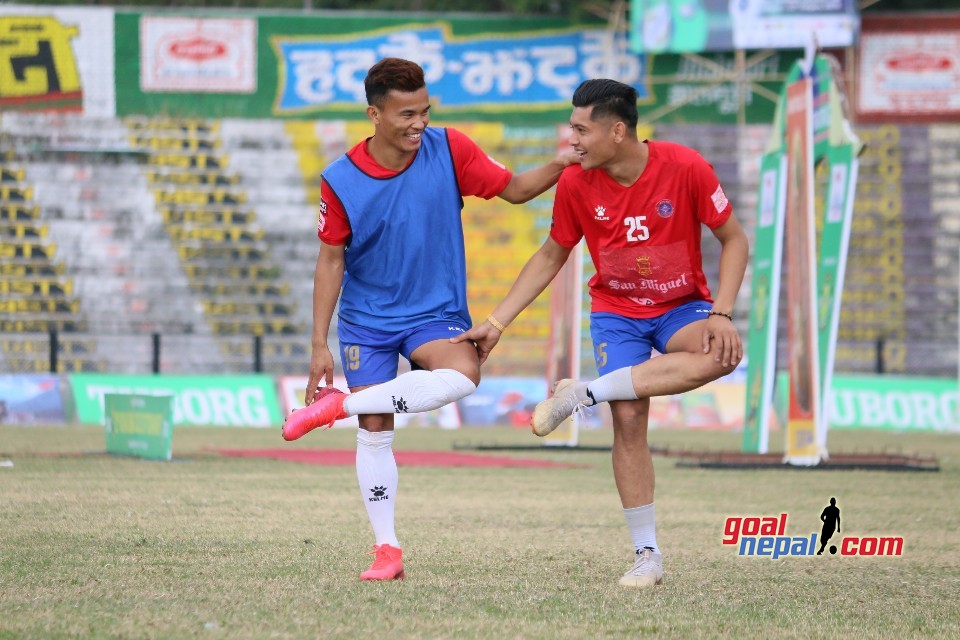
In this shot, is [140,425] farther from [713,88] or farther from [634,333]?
[713,88]

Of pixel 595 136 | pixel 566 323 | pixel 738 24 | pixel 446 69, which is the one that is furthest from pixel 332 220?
pixel 446 69

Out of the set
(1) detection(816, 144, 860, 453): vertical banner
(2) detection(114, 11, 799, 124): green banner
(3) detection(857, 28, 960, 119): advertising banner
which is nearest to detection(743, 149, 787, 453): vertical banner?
(1) detection(816, 144, 860, 453): vertical banner

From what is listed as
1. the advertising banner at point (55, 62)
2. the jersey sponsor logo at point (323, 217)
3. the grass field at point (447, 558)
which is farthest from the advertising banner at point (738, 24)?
the jersey sponsor logo at point (323, 217)

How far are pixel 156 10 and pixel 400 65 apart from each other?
992 inches

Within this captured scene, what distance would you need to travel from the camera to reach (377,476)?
21.5ft

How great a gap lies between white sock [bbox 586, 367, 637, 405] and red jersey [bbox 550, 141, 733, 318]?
0.38 m

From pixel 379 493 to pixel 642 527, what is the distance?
3.79ft

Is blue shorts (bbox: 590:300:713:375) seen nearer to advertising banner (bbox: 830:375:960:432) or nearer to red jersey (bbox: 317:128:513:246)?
red jersey (bbox: 317:128:513:246)

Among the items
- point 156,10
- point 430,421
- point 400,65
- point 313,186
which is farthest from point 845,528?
point 156,10

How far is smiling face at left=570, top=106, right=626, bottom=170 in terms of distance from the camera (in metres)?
6.34

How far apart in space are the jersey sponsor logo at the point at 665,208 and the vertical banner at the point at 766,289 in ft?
27.1

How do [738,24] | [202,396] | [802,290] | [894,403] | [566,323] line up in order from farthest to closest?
[738,24] < [894,403] < [202,396] < [566,323] < [802,290]

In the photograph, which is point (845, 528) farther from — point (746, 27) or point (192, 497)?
point (746, 27)

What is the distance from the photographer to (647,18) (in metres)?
29.1
